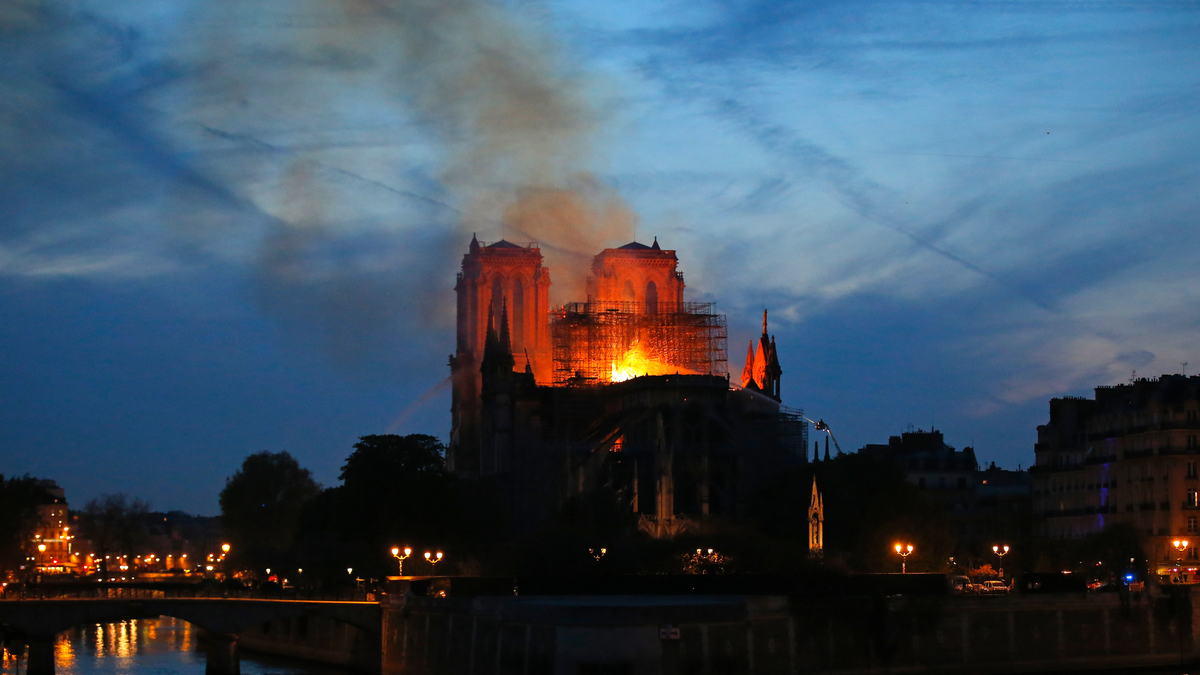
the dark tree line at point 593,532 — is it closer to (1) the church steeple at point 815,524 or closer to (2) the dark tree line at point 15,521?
(1) the church steeple at point 815,524

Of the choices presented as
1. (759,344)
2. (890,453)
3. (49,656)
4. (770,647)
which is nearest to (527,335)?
(759,344)

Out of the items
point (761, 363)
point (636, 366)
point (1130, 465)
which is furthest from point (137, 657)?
point (761, 363)

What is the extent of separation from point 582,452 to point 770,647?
169 feet

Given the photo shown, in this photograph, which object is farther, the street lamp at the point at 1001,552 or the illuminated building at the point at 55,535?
the illuminated building at the point at 55,535

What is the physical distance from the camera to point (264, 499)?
141375mm

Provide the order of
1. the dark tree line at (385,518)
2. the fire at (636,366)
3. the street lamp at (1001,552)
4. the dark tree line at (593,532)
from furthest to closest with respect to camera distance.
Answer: the fire at (636,366), the dark tree line at (385,518), the street lamp at (1001,552), the dark tree line at (593,532)

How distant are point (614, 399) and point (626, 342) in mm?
9046

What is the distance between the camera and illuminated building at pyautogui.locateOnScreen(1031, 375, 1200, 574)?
264 ft

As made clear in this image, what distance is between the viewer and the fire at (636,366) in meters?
119

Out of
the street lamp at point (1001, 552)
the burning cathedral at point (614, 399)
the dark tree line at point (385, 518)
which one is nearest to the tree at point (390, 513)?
the dark tree line at point (385, 518)

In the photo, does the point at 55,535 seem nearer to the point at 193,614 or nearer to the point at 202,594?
the point at 202,594

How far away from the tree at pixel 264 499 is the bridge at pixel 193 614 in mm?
72391

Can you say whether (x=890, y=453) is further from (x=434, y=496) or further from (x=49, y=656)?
(x=49, y=656)

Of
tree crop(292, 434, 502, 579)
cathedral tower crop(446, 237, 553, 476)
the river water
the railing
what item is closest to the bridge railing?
the railing
